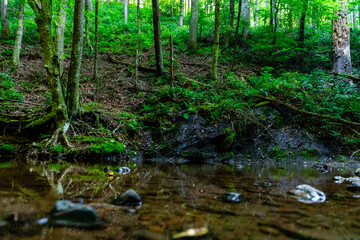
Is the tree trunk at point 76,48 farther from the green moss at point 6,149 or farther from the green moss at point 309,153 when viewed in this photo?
the green moss at point 309,153

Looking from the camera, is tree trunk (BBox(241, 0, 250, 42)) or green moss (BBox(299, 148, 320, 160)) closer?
green moss (BBox(299, 148, 320, 160))

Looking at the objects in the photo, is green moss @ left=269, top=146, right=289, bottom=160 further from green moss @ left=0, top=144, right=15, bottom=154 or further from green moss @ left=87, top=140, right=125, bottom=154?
green moss @ left=0, top=144, right=15, bottom=154

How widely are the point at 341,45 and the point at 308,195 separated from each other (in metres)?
12.7

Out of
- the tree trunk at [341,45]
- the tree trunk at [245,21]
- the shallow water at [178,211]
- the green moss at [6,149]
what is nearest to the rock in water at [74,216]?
the shallow water at [178,211]

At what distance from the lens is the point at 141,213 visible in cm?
226

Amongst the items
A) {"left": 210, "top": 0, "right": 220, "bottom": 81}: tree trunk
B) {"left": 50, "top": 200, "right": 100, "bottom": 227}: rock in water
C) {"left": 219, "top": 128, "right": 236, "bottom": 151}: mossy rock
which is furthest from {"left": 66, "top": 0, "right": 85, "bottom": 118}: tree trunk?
{"left": 210, "top": 0, "right": 220, "bottom": 81}: tree trunk

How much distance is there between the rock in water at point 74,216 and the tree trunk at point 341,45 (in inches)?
567

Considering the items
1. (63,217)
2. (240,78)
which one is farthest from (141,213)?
(240,78)

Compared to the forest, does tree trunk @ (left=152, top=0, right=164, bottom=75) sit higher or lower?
higher

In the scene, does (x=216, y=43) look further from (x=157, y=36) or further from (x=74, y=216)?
(x=74, y=216)

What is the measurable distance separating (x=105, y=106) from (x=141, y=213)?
26.3 ft

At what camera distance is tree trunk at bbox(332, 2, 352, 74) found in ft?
40.7

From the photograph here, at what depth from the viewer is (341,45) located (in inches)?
492

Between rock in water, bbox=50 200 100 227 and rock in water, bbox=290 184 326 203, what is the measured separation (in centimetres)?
243
